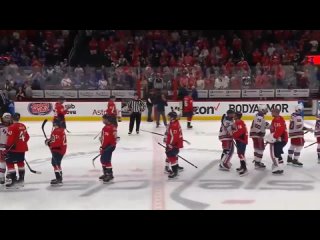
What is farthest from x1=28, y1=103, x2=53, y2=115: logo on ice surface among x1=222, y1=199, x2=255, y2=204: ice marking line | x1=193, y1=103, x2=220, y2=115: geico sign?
x1=222, y1=199, x2=255, y2=204: ice marking line

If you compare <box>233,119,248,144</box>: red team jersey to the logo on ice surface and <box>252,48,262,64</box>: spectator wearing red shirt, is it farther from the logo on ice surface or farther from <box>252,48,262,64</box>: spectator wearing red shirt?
<box>252,48,262,64</box>: spectator wearing red shirt

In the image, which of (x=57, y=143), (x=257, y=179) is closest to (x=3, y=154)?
(x=57, y=143)

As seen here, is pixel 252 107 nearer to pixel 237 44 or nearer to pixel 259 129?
pixel 237 44

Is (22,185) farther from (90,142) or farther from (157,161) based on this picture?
(90,142)

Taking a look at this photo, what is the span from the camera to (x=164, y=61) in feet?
60.3

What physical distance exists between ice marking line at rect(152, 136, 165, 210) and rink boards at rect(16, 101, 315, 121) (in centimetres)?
552

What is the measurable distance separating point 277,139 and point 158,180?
7.27 ft

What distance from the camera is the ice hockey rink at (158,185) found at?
262 inches

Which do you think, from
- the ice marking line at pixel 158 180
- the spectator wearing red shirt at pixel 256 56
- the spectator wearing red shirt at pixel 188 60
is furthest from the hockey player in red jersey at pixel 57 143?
the spectator wearing red shirt at pixel 256 56

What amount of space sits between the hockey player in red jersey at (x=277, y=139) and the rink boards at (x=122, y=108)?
8.04 meters

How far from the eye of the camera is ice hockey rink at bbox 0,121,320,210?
6648mm

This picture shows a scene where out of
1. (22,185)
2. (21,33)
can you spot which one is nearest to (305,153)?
(22,185)

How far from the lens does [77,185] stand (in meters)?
7.70

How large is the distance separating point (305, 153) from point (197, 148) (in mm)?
2416
